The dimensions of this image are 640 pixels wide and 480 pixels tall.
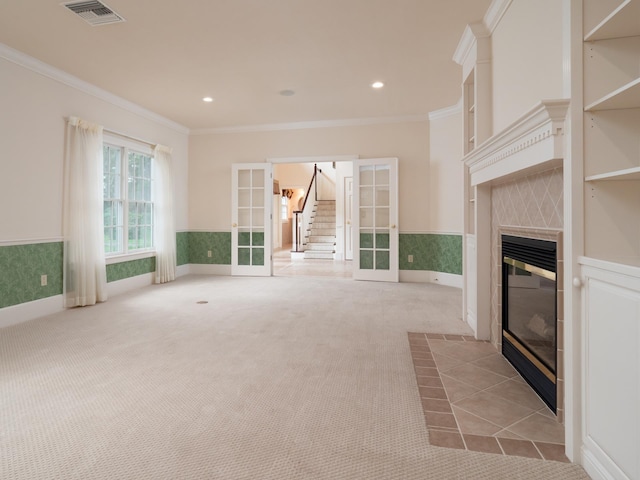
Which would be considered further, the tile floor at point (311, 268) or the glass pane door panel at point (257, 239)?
the tile floor at point (311, 268)

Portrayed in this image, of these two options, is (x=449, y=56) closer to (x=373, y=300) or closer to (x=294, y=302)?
(x=373, y=300)

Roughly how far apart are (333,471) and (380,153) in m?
5.31

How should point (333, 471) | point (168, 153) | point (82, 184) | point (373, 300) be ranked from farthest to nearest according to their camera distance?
point (168, 153), point (373, 300), point (82, 184), point (333, 471)

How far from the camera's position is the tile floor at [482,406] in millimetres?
1681

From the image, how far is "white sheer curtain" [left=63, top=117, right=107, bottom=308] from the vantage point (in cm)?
421

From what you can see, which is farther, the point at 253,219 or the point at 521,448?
the point at 253,219

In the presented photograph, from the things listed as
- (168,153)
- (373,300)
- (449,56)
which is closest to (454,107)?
(449,56)

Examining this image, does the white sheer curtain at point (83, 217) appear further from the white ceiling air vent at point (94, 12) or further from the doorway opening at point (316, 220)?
the doorway opening at point (316, 220)

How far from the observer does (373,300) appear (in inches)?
182

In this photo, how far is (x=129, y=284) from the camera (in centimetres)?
530

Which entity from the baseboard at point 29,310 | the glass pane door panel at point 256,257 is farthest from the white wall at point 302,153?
the baseboard at point 29,310

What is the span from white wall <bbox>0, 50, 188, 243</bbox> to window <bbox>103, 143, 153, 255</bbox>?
27.5 inches

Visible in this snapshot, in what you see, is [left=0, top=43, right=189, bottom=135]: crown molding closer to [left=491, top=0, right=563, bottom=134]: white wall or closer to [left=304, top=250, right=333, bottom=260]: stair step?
[left=491, top=0, right=563, bottom=134]: white wall

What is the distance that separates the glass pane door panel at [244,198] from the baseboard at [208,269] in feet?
3.98
